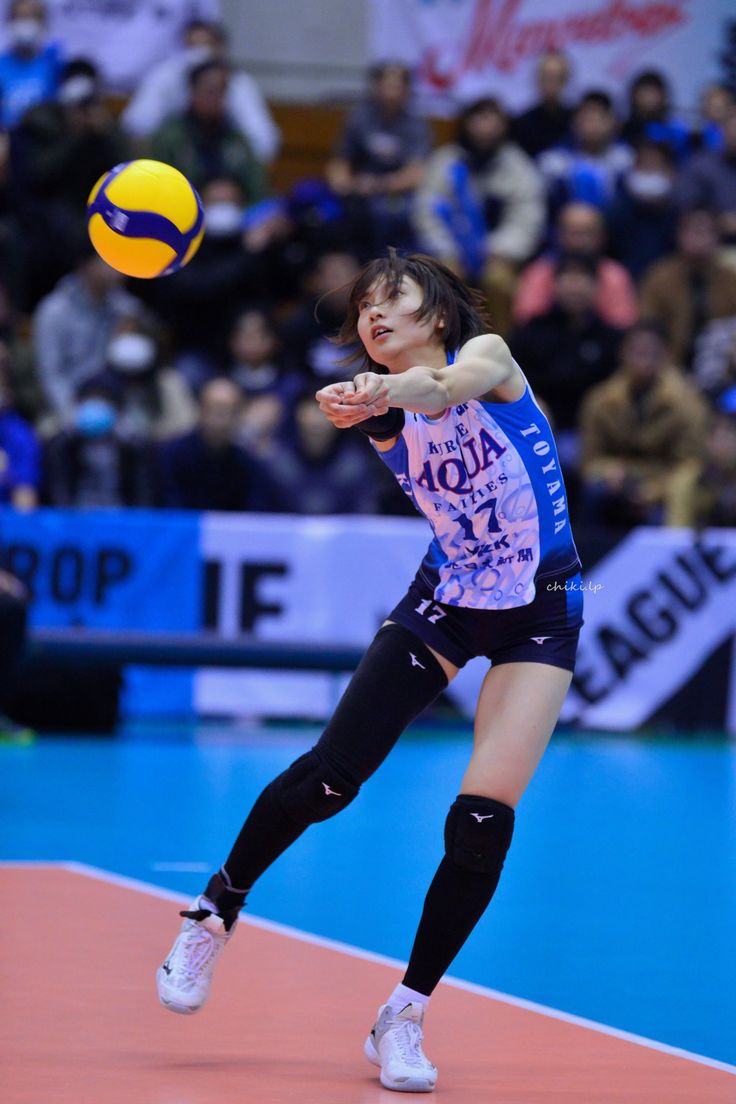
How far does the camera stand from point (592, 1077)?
4.20m

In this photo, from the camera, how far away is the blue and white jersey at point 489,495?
172 inches

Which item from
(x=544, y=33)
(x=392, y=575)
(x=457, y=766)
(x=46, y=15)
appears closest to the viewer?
(x=457, y=766)

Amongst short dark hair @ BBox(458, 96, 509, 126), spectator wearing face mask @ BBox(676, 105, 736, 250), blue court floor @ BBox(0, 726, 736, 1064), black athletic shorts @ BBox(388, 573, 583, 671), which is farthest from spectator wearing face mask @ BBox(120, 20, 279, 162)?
black athletic shorts @ BBox(388, 573, 583, 671)

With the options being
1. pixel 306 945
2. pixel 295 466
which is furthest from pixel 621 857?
pixel 295 466

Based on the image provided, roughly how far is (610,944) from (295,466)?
5.96 m

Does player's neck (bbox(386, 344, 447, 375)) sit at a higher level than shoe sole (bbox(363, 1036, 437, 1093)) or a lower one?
higher

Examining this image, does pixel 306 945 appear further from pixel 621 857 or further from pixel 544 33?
pixel 544 33

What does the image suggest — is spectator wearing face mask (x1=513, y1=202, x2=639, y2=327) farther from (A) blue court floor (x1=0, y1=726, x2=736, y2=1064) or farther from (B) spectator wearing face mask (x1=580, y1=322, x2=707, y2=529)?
(A) blue court floor (x1=0, y1=726, x2=736, y2=1064)

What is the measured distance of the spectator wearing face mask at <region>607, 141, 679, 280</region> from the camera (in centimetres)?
1380

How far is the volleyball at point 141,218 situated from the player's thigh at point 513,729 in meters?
1.55

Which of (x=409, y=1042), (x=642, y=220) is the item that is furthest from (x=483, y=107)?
(x=409, y=1042)

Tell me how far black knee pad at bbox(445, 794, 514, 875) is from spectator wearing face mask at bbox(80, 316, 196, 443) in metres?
7.51

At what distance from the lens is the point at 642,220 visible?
13.9m

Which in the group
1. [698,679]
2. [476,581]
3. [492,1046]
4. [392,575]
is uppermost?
[476,581]
